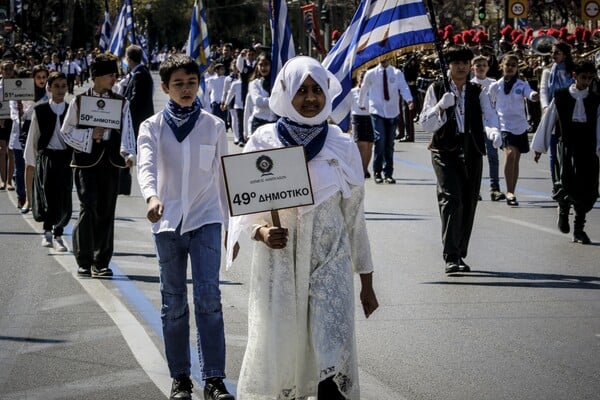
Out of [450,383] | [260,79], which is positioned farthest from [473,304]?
[260,79]

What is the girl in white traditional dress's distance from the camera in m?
5.84

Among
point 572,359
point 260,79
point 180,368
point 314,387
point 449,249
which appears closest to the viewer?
point 314,387

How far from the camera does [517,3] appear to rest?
36719 millimetres

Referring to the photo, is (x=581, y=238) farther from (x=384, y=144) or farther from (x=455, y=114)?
(x=384, y=144)

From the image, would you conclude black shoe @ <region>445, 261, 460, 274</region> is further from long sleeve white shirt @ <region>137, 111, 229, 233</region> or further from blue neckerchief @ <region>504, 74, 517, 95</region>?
blue neckerchief @ <region>504, 74, 517, 95</region>

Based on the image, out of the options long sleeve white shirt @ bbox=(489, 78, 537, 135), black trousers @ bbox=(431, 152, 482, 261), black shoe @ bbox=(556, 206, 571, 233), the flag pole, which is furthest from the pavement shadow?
long sleeve white shirt @ bbox=(489, 78, 537, 135)

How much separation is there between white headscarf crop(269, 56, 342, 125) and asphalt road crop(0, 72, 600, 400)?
65.1 inches

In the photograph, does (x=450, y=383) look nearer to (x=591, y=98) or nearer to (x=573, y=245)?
(x=573, y=245)

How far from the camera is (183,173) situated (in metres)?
6.70

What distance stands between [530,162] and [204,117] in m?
16.6

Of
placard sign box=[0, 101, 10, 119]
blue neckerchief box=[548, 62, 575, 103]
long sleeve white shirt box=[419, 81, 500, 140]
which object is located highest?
long sleeve white shirt box=[419, 81, 500, 140]

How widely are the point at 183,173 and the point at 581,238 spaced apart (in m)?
7.07

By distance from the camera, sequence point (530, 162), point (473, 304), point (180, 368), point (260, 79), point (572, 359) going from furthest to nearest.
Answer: point (530, 162), point (260, 79), point (473, 304), point (572, 359), point (180, 368)

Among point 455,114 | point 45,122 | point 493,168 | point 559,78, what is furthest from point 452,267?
point 559,78
